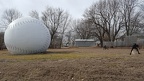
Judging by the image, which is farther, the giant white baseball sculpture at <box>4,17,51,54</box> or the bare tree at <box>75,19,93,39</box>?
the bare tree at <box>75,19,93,39</box>

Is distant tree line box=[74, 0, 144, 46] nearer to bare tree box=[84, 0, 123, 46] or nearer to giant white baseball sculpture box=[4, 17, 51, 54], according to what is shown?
bare tree box=[84, 0, 123, 46]

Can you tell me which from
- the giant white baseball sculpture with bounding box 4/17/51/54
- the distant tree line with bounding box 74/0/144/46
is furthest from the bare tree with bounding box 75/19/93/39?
the giant white baseball sculpture with bounding box 4/17/51/54

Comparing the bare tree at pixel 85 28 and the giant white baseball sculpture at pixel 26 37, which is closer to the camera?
the giant white baseball sculpture at pixel 26 37

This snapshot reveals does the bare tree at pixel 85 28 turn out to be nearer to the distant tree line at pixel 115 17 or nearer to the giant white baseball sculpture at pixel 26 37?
the distant tree line at pixel 115 17

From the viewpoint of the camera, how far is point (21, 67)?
1266 cm

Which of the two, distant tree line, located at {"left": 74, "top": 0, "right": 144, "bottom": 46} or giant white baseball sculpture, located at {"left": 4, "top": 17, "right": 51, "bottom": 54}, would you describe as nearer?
giant white baseball sculpture, located at {"left": 4, "top": 17, "right": 51, "bottom": 54}

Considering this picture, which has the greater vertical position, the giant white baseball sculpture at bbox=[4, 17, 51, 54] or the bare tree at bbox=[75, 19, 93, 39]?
the bare tree at bbox=[75, 19, 93, 39]

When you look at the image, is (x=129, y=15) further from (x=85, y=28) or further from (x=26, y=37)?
(x=26, y=37)

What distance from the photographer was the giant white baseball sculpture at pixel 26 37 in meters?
25.6

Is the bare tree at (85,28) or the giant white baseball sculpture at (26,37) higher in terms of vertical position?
the bare tree at (85,28)

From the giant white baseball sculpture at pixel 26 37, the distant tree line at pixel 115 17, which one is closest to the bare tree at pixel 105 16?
the distant tree line at pixel 115 17

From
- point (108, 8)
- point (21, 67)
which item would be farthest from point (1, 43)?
point (21, 67)

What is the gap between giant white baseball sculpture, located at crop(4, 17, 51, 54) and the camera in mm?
25562

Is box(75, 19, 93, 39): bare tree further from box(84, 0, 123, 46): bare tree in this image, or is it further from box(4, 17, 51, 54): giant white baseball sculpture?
box(4, 17, 51, 54): giant white baseball sculpture
